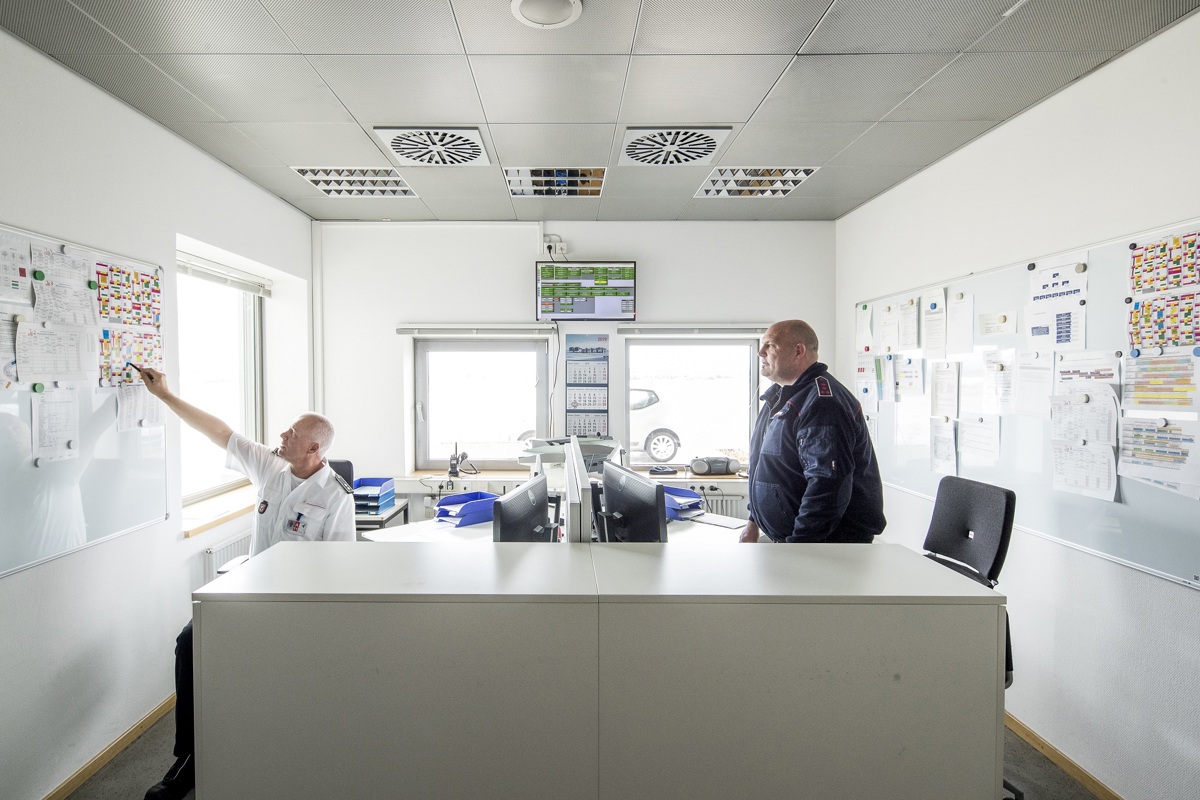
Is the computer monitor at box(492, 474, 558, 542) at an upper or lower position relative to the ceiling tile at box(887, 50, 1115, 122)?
lower

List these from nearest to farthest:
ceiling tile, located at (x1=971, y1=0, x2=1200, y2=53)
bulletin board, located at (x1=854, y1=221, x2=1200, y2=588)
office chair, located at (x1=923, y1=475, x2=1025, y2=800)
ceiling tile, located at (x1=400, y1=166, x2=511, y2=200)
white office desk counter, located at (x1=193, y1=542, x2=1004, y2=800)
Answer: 1. white office desk counter, located at (x1=193, y1=542, x2=1004, y2=800)
2. ceiling tile, located at (x1=971, y1=0, x2=1200, y2=53)
3. bulletin board, located at (x1=854, y1=221, x2=1200, y2=588)
4. office chair, located at (x1=923, y1=475, x2=1025, y2=800)
5. ceiling tile, located at (x1=400, y1=166, x2=511, y2=200)

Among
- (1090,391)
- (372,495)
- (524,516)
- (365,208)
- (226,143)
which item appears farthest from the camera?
(365,208)

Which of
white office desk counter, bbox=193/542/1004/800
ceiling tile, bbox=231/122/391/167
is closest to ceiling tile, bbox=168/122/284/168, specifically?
ceiling tile, bbox=231/122/391/167

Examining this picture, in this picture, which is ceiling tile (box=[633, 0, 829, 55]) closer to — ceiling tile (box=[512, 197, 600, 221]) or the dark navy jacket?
the dark navy jacket

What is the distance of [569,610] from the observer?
3.73ft

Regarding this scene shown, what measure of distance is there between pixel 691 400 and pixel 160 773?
11.8 ft

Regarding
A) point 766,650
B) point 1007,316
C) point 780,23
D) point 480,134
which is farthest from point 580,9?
point 1007,316

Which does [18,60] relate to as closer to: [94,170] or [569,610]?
[94,170]

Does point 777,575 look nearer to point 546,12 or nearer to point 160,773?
point 546,12

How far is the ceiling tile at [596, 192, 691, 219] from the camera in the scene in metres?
3.74

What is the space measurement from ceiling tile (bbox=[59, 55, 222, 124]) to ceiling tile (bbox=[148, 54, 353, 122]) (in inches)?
2.4

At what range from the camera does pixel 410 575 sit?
1.24 meters

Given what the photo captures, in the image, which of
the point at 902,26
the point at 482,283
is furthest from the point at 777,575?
the point at 482,283

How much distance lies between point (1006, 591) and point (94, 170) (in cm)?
421
